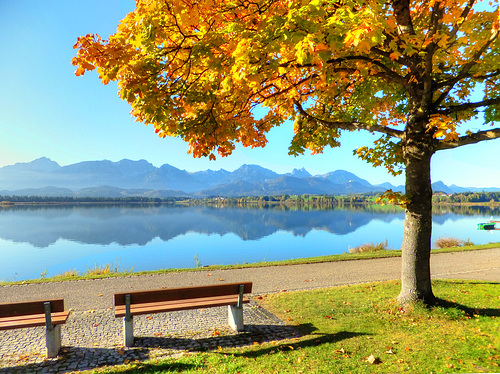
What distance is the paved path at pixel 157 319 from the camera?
14.8ft

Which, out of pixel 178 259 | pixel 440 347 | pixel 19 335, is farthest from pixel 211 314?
pixel 178 259

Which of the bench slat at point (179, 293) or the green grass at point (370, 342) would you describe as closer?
the green grass at point (370, 342)

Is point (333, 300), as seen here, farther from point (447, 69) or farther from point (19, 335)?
point (19, 335)

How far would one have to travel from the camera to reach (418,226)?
5953mm

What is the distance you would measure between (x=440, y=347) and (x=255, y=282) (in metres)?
5.55

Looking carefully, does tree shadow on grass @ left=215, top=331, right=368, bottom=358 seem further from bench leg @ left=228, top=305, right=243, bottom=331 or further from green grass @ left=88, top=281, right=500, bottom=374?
bench leg @ left=228, top=305, right=243, bottom=331

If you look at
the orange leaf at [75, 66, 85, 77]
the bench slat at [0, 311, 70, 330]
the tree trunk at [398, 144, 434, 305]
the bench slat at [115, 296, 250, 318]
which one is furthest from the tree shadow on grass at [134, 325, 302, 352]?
the orange leaf at [75, 66, 85, 77]

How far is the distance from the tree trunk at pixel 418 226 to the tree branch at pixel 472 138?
29 cm

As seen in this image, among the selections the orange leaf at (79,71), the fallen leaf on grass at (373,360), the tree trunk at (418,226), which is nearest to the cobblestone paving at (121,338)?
the fallen leaf on grass at (373,360)

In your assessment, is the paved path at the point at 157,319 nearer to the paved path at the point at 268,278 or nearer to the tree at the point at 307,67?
the paved path at the point at 268,278

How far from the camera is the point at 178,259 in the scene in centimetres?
2530

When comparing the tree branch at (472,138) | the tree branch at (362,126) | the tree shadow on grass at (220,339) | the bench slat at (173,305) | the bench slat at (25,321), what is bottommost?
the tree shadow on grass at (220,339)

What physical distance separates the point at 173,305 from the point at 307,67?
16.4ft

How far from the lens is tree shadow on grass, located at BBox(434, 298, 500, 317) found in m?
5.87
